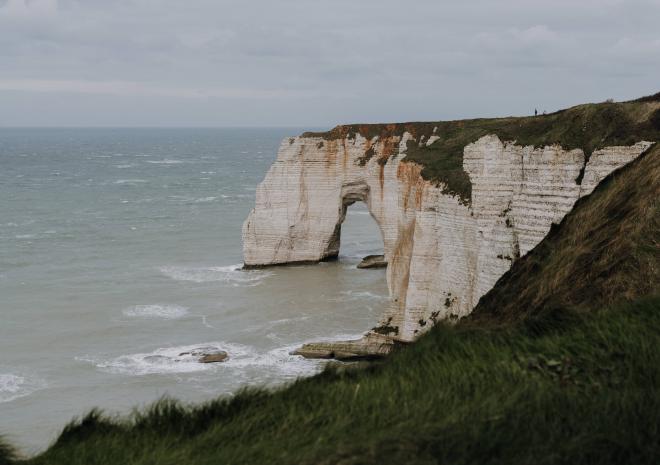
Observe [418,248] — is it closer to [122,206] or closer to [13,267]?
[13,267]

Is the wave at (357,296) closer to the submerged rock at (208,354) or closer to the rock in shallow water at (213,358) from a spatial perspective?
the submerged rock at (208,354)

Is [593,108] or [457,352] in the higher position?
[593,108]

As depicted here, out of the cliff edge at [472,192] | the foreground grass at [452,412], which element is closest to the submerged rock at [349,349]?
the cliff edge at [472,192]

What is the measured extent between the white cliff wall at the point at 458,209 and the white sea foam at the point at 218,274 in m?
5.91

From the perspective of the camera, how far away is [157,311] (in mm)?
32375

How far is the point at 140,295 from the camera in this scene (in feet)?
116

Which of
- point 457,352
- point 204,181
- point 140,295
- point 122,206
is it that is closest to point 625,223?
point 457,352

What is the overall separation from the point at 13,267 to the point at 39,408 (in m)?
21.5

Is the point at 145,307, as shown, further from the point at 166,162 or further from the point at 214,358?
the point at 166,162

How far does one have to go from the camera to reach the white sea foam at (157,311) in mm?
31609

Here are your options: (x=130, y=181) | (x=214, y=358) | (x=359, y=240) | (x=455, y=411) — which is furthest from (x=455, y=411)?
(x=130, y=181)

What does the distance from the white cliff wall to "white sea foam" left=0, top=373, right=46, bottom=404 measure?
10.1 metres

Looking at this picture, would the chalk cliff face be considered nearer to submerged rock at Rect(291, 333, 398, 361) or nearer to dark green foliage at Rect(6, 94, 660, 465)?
submerged rock at Rect(291, 333, 398, 361)

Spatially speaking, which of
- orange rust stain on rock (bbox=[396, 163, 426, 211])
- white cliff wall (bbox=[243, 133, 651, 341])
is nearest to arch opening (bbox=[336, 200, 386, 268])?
white cliff wall (bbox=[243, 133, 651, 341])
